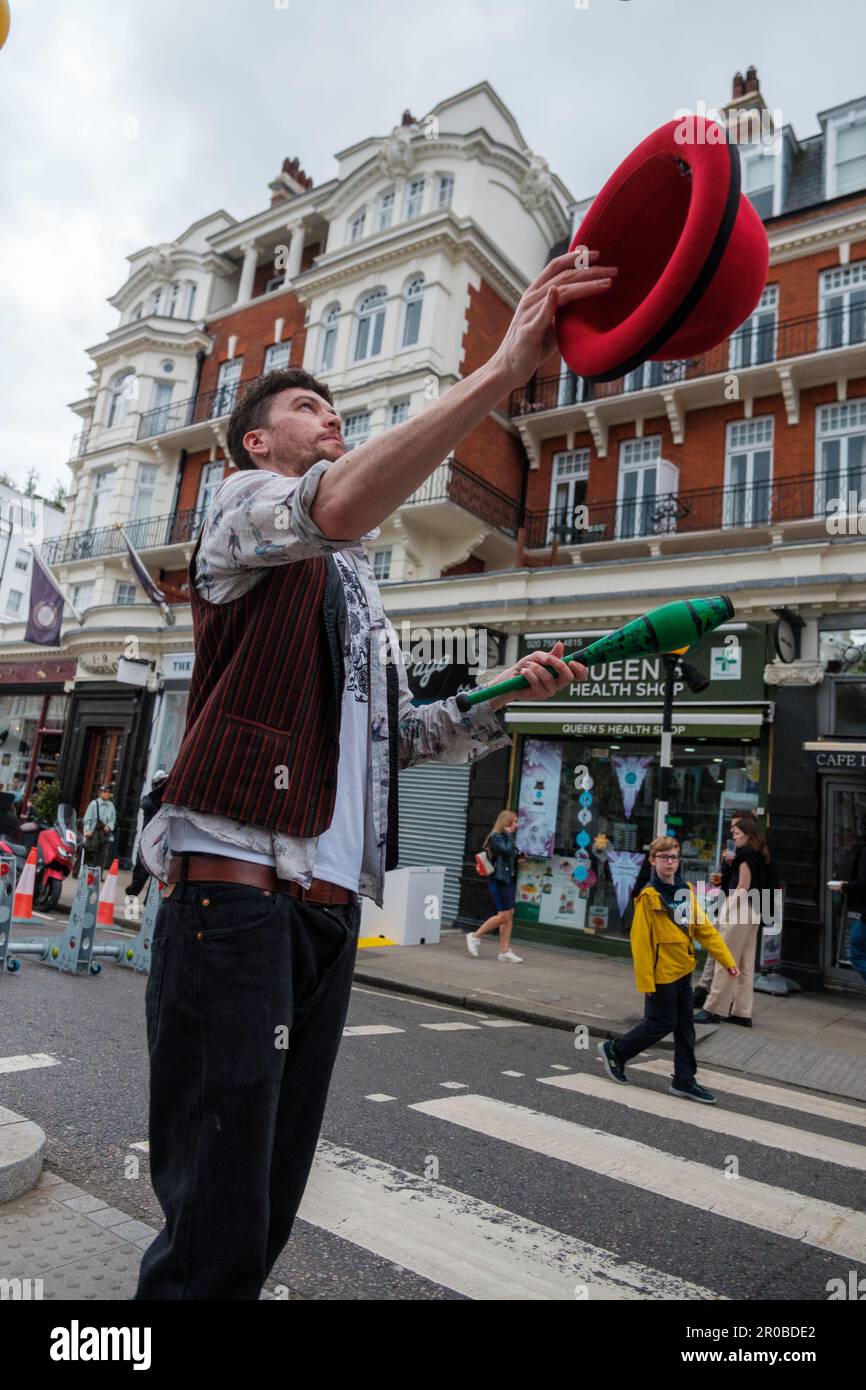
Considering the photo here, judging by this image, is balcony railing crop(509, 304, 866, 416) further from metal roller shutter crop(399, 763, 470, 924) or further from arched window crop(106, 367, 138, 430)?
arched window crop(106, 367, 138, 430)

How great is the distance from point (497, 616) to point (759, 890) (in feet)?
24.8

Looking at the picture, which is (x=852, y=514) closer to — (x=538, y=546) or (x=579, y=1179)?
(x=538, y=546)

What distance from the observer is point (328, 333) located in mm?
22594

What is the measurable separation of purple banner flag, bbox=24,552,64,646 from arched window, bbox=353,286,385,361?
970 centimetres

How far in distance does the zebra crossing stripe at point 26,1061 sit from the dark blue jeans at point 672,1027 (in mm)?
3851

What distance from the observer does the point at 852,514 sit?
1532 cm

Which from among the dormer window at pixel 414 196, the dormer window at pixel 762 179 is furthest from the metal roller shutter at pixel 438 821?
the dormer window at pixel 414 196

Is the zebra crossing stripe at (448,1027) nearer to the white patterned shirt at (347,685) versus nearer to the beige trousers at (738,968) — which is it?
the beige trousers at (738,968)

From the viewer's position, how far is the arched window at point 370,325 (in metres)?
21.5

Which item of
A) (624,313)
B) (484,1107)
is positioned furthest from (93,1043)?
(624,313)

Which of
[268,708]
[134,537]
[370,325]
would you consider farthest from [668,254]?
[134,537]

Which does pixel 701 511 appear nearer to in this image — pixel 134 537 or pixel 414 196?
pixel 414 196

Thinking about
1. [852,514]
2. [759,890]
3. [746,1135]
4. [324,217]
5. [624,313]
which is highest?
[324,217]

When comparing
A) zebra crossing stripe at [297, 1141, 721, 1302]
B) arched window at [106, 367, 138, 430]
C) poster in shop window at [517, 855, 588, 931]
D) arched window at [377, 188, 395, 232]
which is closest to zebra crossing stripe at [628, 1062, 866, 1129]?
zebra crossing stripe at [297, 1141, 721, 1302]
